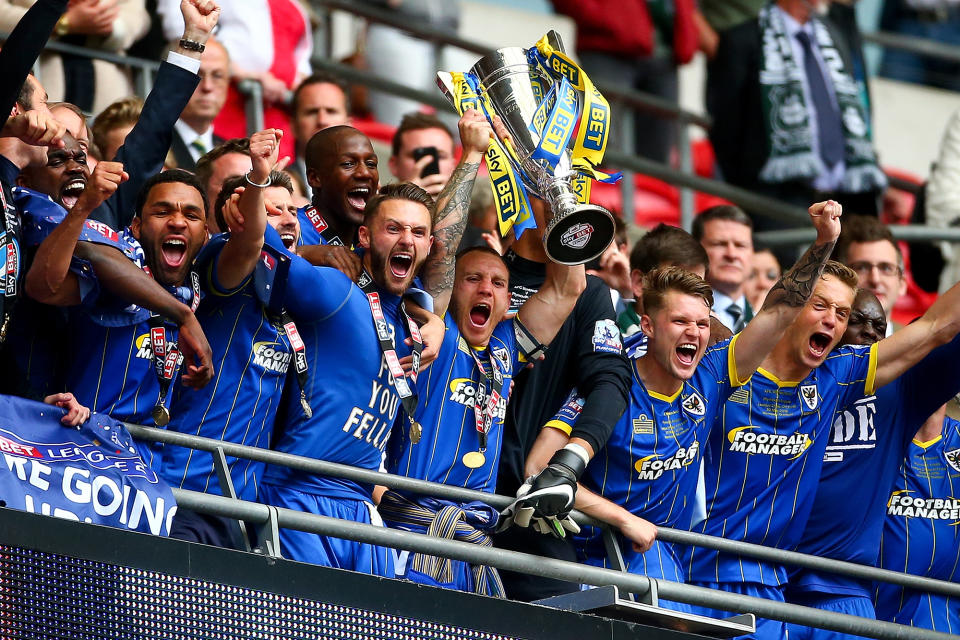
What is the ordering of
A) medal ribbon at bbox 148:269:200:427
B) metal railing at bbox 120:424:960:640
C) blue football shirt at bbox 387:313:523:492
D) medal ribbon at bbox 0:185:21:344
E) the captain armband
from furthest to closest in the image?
the captain armband < blue football shirt at bbox 387:313:523:492 < medal ribbon at bbox 148:269:200:427 < metal railing at bbox 120:424:960:640 < medal ribbon at bbox 0:185:21:344

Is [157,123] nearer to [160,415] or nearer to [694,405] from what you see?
[160,415]

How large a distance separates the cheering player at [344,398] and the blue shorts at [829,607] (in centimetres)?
162

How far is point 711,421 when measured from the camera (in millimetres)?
5984

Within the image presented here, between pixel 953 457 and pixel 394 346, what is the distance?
237 cm

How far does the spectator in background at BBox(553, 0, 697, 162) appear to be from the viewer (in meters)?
9.89

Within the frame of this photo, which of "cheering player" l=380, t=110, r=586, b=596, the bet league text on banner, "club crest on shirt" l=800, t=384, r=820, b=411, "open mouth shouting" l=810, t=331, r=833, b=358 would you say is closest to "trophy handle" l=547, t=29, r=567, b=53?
"cheering player" l=380, t=110, r=586, b=596

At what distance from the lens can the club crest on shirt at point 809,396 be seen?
612 centimetres

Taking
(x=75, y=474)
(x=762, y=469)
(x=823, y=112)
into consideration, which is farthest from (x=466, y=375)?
(x=823, y=112)

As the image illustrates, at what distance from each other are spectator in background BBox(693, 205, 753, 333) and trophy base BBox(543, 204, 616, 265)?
1.82 metres

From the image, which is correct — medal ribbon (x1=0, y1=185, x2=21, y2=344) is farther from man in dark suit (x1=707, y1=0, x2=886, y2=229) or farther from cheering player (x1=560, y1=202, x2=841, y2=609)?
man in dark suit (x1=707, y1=0, x2=886, y2=229)

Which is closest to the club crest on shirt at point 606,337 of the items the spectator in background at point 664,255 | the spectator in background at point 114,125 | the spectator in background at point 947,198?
the spectator in background at point 664,255

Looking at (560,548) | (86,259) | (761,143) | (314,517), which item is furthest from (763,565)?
(761,143)

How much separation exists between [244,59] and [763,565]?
3.76 metres

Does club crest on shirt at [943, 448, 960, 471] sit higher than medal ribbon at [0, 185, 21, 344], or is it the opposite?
medal ribbon at [0, 185, 21, 344]
